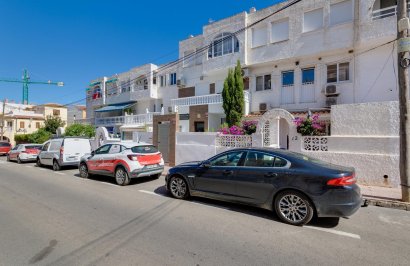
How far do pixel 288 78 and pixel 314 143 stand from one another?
314 inches

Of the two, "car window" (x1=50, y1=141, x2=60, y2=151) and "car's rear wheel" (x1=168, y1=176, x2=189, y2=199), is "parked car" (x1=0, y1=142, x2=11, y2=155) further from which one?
"car's rear wheel" (x1=168, y1=176, x2=189, y2=199)

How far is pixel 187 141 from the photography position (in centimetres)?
1317

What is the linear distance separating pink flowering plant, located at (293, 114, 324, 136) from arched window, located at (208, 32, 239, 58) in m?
10.0

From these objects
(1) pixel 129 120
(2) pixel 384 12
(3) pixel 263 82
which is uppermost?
(2) pixel 384 12

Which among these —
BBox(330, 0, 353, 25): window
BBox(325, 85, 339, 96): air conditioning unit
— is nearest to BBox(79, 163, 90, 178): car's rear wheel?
BBox(325, 85, 339, 96): air conditioning unit

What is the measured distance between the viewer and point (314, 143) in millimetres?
9406

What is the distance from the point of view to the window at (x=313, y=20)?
14555 mm

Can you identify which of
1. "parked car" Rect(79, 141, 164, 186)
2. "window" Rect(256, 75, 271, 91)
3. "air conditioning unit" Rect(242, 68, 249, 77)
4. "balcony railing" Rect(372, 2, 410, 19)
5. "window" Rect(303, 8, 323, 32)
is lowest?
"parked car" Rect(79, 141, 164, 186)

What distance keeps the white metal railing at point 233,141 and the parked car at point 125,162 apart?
3.52m

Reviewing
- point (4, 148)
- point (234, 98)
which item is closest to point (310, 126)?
point (234, 98)

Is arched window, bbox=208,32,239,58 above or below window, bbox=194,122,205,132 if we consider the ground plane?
above

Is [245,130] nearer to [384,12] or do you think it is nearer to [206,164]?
[206,164]

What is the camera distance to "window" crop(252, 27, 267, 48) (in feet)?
55.0

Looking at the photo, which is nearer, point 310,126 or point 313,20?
point 310,126
